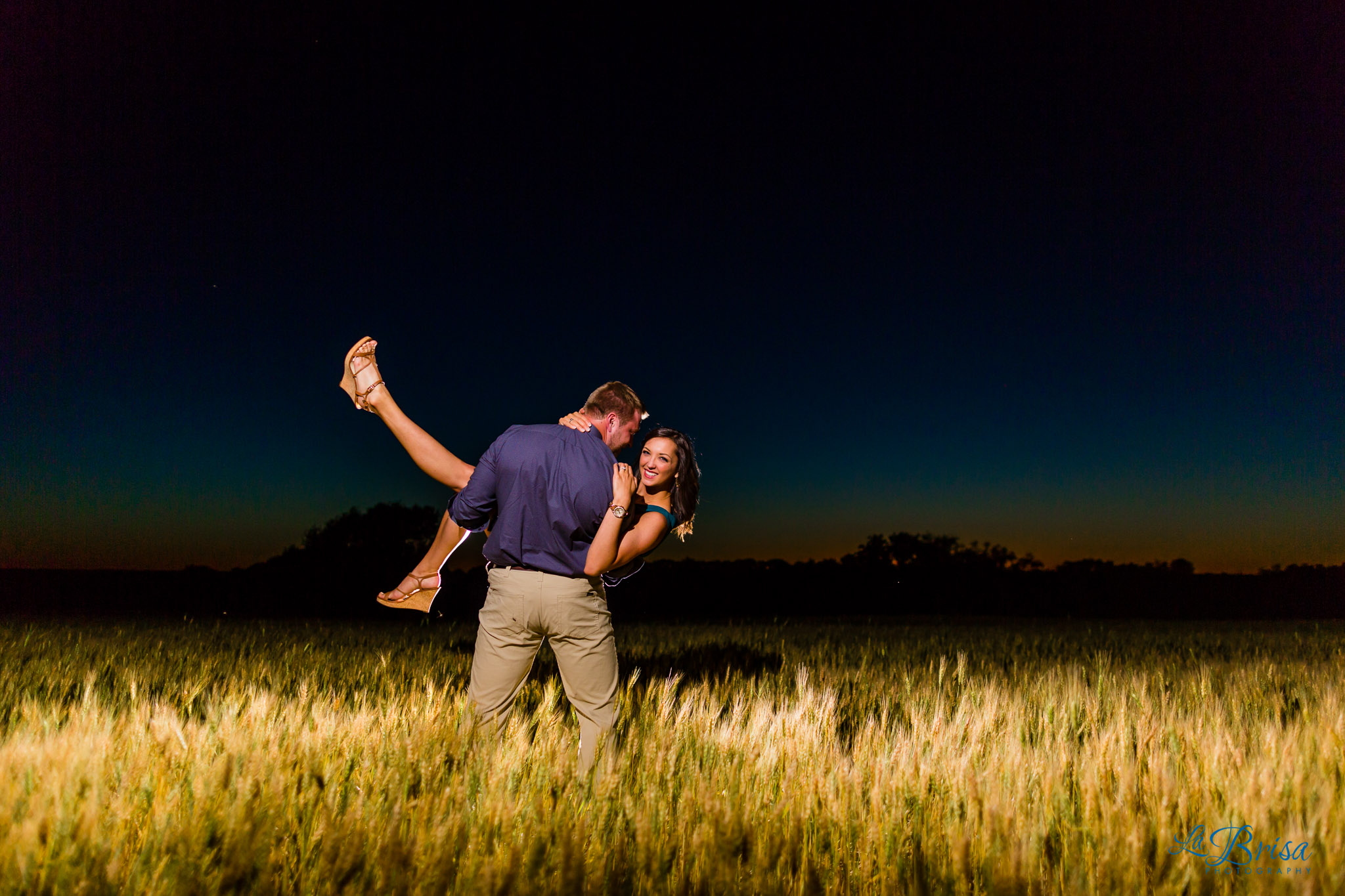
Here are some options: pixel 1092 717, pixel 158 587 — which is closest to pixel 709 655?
pixel 1092 717

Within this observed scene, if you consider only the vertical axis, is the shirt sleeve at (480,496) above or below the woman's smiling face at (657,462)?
below

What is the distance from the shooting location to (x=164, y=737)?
10.0ft

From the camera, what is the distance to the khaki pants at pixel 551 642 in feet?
12.4

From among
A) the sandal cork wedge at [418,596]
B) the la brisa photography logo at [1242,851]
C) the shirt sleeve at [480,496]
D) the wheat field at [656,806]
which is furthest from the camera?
the sandal cork wedge at [418,596]

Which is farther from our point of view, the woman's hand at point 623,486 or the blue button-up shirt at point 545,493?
the blue button-up shirt at point 545,493

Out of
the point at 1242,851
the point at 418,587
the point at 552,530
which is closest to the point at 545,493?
the point at 552,530

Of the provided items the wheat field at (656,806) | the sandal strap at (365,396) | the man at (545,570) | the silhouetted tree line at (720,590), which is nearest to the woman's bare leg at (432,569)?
the man at (545,570)

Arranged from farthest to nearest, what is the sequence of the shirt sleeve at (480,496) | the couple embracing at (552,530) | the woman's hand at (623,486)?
the shirt sleeve at (480,496), the couple embracing at (552,530), the woman's hand at (623,486)

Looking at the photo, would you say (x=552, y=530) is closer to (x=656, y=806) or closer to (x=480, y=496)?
(x=480, y=496)

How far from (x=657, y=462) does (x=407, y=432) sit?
1.46 metres

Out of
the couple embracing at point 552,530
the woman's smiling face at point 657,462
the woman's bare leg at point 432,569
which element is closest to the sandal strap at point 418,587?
the woman's bare leg at point 432,569

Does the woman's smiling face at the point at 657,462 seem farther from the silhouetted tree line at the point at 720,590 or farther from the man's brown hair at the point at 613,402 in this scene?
the silhouetted tree line at the point at 720,590

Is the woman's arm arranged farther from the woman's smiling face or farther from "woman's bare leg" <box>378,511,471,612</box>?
"woman's bare leg" <box>378,511,471,612</box>

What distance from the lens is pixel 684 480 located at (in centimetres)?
472
